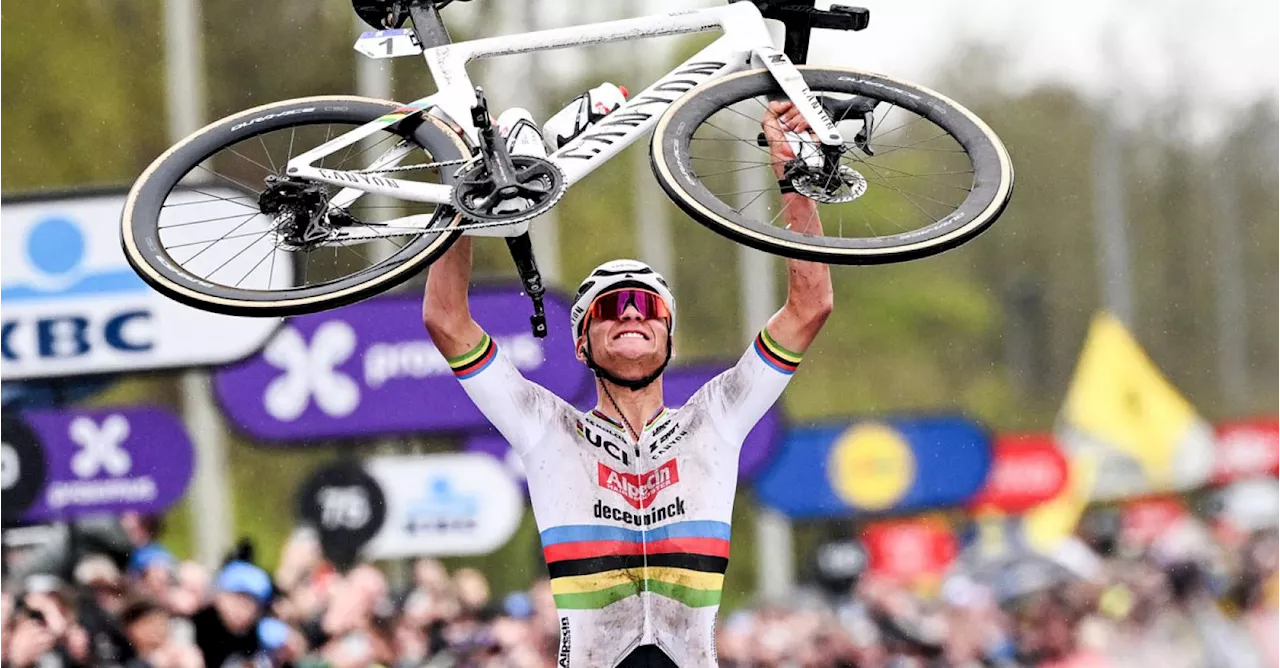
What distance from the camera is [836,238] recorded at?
181 inches

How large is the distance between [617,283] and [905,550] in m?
11.7

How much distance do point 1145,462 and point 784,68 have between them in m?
13.0

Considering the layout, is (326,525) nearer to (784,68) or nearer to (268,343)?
(268,343)

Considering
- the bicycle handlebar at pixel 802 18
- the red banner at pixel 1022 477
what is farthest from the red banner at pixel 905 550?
the bicycle handlebar at pixel 802 18

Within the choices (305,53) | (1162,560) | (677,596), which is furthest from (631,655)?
(305,53)

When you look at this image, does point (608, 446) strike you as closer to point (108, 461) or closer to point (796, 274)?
point (796, 274)

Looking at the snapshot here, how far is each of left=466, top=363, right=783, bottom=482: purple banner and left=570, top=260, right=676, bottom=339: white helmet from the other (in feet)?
19.8

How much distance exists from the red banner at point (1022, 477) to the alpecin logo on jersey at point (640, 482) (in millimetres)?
11905

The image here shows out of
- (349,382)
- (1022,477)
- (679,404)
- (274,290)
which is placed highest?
(274,290)

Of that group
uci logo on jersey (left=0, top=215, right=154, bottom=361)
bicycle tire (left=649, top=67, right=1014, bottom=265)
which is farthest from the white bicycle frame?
uci logo on jersey (left=0, top=215, right=154, bottom=361)

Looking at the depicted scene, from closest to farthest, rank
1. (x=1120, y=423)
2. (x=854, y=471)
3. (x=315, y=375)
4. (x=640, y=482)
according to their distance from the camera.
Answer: (x=640, y=482)
(x=315, y=375)
(x=854, y=471)
(x=1120, y=423)

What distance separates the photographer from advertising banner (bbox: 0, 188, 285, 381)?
12367mm

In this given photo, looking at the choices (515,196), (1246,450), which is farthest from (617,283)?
(1246,450)

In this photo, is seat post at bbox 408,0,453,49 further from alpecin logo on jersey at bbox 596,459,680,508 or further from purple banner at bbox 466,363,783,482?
purple banner at bbox 466,363,783,482
